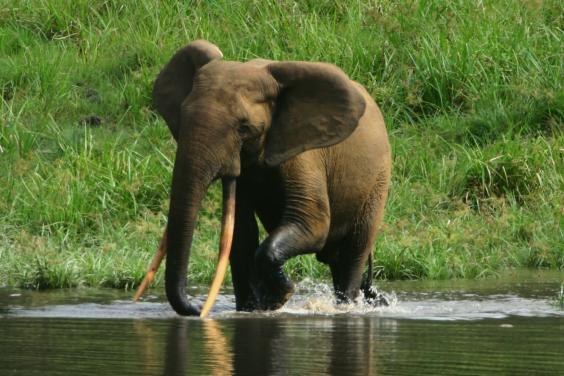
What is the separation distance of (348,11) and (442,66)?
1635 mm

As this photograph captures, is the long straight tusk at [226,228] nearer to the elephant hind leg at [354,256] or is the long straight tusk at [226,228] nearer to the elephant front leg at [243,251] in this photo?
the elephant front leg at [243,251]

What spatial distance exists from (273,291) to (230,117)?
1069 mm

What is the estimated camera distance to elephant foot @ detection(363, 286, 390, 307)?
31.8ft

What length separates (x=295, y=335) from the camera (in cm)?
753

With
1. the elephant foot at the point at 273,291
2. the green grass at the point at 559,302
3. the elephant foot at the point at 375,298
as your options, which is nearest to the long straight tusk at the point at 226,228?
the elephant foot at the point at 273,291

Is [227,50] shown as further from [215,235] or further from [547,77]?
[215,235]

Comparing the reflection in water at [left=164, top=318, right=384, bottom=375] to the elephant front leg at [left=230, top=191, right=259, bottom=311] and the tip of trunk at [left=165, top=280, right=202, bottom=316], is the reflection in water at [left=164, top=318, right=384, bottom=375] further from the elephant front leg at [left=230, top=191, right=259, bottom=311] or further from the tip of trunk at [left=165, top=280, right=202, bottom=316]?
the elephant front leg at [left=230, top=191, right=259, bottom=311]

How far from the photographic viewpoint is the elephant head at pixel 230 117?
8250 mm

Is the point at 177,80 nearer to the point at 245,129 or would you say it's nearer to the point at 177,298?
the point at 245,129

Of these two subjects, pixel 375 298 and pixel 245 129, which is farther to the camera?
pixel 375 298

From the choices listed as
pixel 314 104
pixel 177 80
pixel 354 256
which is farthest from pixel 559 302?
pixel 177 80

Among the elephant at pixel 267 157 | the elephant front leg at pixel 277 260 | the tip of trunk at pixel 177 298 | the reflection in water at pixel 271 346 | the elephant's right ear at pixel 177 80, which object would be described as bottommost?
the reflection in water at pixel 271 346

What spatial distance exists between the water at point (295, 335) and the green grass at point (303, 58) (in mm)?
1286

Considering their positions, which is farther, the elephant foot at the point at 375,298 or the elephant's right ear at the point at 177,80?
the elephant foot at the point at 375,298
